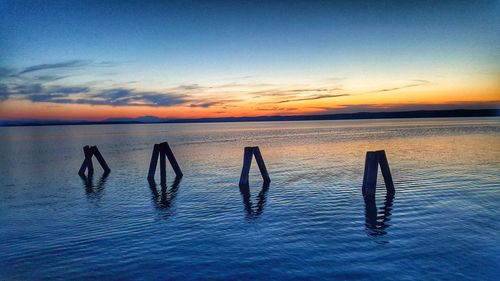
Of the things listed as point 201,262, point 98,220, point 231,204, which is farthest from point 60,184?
point 201,262

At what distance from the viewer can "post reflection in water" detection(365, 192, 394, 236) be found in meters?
11.3

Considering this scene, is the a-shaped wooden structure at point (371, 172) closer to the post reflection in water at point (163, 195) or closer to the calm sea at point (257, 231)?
the calm sea at point (257, 231)

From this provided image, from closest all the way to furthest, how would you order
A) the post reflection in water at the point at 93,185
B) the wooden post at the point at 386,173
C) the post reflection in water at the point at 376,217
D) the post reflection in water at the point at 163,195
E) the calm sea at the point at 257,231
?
the calm sea at the point at 257,231 → the post reflection in water at the point at 376,217 → the post reflection in water at the point at 163,195 → the wooden post at the point at 386,173 → the post reflection in water at the point at 93,185

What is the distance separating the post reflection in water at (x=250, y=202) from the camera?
13.9 m

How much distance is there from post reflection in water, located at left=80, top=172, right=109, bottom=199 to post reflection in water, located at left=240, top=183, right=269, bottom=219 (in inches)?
274

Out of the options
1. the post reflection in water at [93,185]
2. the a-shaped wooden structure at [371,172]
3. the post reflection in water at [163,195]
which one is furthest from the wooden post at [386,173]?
the post reflection in water at [93,185]

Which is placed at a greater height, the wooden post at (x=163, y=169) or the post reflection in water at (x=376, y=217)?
the wooden post at (x=163, y=169)

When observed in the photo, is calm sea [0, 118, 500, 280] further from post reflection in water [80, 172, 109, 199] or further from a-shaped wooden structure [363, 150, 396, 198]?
a-shaped wooden structure [363, 150, 396, 198]

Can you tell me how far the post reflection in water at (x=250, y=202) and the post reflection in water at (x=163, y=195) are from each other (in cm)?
315

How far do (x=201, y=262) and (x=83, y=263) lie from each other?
2.81 metres

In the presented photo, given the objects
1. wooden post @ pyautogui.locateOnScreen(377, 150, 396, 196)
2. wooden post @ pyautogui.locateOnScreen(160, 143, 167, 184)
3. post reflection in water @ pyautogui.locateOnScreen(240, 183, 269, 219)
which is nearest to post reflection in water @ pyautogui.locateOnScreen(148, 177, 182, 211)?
wooden post @ pyautogui.locateOnScreen(160, 143, 167, 184)

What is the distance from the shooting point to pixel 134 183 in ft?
73.9

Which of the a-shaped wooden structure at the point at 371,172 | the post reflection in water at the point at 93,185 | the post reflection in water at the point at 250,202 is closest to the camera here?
the post reflection in water at the point at 250,202

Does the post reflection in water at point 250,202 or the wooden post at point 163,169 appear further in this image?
the wooden post at point 163,169
